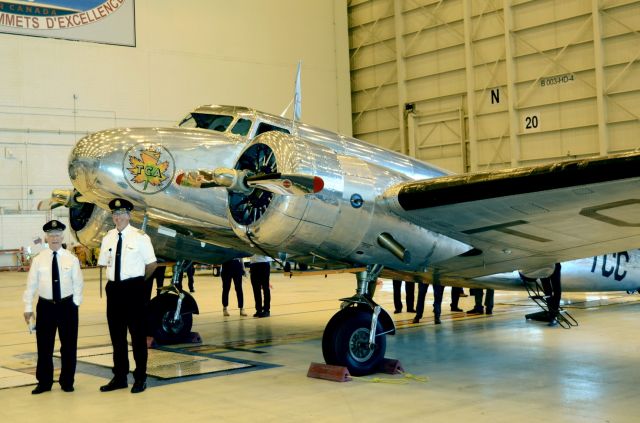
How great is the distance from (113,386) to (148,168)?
9.96ft

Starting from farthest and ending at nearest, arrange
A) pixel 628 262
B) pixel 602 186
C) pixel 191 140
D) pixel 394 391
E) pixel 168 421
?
1. pixel 628 262
2. pixel 191 140
3. pixel 394 391
4. pixel 602 186
5. pixel 168 421

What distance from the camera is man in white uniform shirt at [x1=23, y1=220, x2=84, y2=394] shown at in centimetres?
835

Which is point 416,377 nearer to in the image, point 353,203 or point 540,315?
point 353,203

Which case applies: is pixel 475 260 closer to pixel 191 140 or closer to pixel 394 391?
pixel 394 391

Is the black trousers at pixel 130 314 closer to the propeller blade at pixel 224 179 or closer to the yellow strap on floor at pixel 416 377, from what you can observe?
the propeller blade at pixel 224 179

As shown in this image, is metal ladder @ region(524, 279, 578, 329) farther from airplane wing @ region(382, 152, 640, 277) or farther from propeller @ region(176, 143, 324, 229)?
propeller @ region(176, 143, 324, 229)

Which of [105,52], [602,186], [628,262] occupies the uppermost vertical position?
[105,52]

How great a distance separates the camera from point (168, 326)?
1259 cm

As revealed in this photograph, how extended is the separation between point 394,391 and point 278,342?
448 centimetres

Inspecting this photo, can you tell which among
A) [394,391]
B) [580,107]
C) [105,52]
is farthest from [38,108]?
[394,391]

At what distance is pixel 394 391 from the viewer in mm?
8234

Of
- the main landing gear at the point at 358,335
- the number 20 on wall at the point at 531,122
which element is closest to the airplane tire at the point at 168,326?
the main landing gear at the point at 358,335

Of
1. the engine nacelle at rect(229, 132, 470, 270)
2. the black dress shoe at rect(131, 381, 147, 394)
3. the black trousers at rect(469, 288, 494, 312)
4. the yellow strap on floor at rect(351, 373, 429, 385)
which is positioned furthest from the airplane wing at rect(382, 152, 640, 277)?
the black trousers at rect(469, 288, 494, 312)

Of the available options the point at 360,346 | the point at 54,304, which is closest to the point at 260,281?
the point at 360,346
